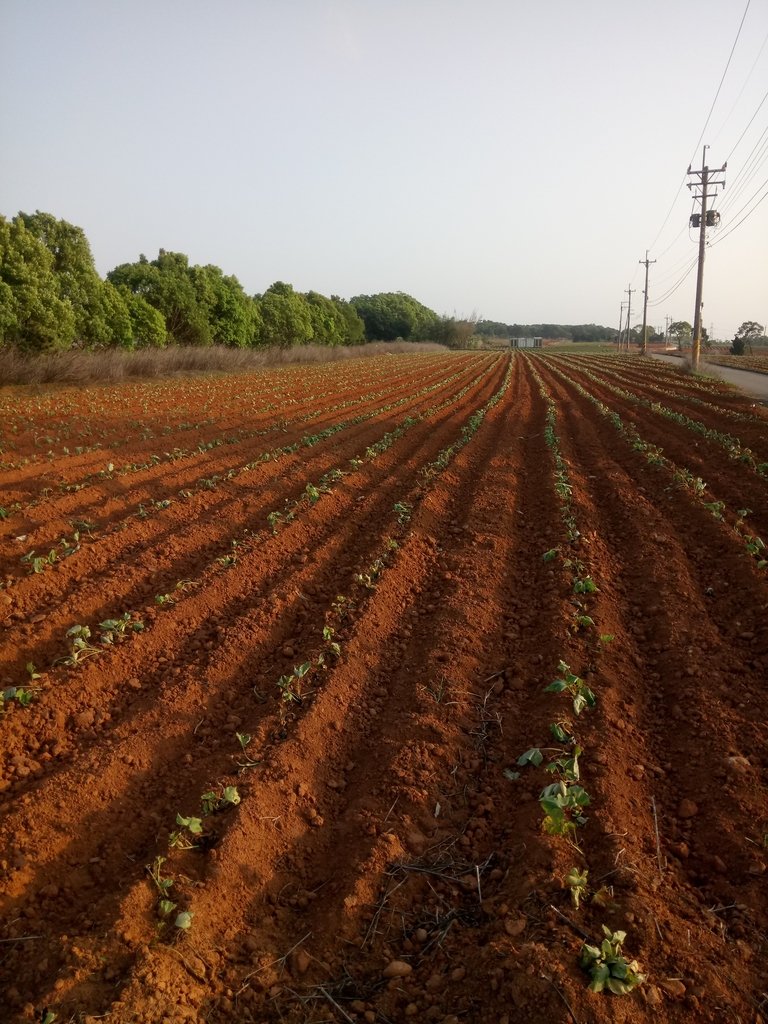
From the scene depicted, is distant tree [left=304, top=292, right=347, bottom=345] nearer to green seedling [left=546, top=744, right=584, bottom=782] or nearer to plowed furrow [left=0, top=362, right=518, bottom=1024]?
plowed furrow [left=0, top=362, right=518, bottom=1024]

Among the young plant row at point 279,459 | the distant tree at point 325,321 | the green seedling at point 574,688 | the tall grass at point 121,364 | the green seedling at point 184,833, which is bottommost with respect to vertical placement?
the green seedling at point 184,833

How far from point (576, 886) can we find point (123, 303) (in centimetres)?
2784

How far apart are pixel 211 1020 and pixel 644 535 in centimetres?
642

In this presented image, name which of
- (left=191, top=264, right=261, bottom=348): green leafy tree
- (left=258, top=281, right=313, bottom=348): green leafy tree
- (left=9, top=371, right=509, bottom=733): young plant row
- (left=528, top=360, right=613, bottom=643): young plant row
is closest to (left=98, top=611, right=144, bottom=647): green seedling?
(left=9, top=371, right=509, bottom=733): young plant row

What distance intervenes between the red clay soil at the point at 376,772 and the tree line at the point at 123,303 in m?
15.3

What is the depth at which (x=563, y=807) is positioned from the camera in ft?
10.3

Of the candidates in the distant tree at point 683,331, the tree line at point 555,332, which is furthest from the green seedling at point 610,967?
the tree line at point 555,332

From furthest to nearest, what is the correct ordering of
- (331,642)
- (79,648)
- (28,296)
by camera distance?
(28,296) < (331,642) < (79,648)

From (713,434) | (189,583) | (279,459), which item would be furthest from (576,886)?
(713,434)

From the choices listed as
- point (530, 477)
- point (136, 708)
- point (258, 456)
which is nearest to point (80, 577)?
point (136, 708)

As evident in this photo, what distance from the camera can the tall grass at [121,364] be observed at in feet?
64.4

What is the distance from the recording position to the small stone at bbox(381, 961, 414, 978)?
2.58 metres

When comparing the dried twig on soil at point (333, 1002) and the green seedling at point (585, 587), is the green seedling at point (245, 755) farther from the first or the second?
the green seedling at point (585, 587)

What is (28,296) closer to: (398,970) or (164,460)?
(164,460)
